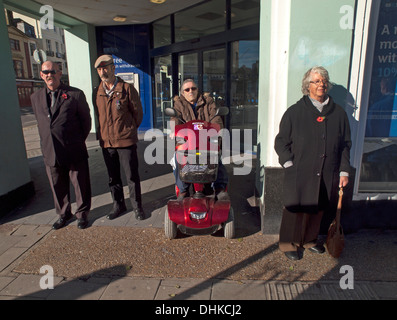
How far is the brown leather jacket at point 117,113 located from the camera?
3.67m

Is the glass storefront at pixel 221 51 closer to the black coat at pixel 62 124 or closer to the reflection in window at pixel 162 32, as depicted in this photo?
the reflection in window at pixel 162 32

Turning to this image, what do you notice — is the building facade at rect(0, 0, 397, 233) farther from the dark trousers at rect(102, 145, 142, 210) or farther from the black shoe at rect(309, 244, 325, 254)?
the dark trousers at rect(102, 145, 142, 210)

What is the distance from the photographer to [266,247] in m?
3.33

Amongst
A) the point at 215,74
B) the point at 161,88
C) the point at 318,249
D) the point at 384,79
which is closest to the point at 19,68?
the point at 161,88

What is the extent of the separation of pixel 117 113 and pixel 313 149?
2369mm

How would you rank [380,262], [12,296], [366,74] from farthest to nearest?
[366,74], [380,262], [12,296]

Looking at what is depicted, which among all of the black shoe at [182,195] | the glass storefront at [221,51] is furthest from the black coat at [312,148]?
the glass storefront at [221,51]

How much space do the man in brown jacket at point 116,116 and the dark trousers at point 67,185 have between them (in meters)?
0.38

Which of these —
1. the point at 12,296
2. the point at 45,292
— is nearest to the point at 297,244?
the point at 45,292

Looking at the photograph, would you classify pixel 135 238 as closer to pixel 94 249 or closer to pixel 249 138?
pixel 94 249

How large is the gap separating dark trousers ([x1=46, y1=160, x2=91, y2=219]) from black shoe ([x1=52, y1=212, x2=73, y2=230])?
43mm

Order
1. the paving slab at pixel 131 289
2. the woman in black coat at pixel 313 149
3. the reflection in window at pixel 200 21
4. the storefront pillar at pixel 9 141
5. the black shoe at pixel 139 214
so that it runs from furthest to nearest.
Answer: the reflection in window at pixel 200 21
the storefront pillar at pixel 9 141
the black shoe at pixel 139 214
the woman in black coat at pixel 313 149
the paving slab at pixel 131 289

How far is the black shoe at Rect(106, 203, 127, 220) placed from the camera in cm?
408
